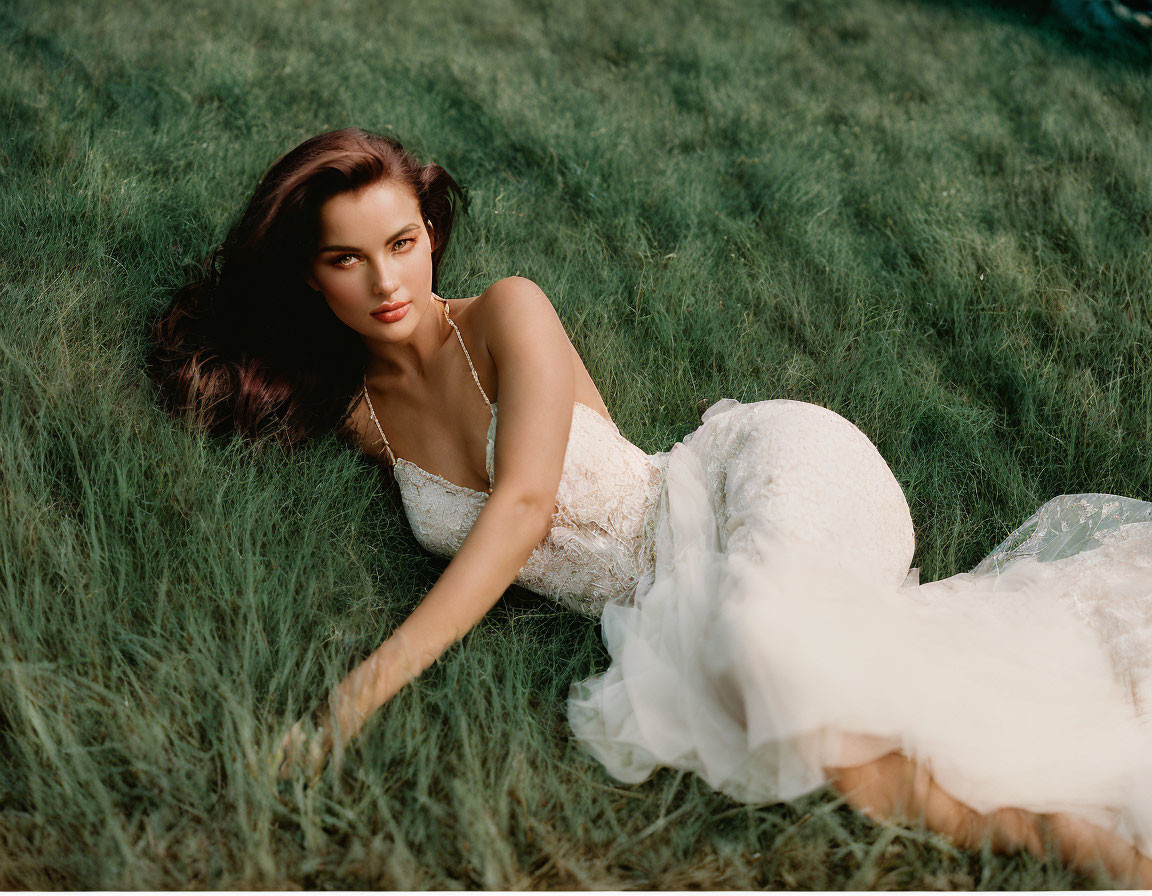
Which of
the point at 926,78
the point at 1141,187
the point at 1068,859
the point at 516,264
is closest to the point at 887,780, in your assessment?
the point at 1068,859

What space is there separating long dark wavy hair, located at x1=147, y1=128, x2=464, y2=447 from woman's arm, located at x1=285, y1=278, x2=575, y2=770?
0.54 m

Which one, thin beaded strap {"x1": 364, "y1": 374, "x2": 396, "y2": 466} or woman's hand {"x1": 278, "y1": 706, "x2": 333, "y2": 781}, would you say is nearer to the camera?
woman's hand {"x1": 278, "y1": 706, "x2": 333, "y2": 781}

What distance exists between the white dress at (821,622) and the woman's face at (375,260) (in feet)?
1.43

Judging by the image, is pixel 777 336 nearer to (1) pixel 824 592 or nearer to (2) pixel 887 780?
(1) pixel 824 592

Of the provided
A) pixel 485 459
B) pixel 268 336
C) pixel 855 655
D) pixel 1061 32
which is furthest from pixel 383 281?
pixel 1061 32

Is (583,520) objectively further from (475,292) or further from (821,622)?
(475,292)

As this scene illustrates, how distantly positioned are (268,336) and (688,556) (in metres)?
1.66

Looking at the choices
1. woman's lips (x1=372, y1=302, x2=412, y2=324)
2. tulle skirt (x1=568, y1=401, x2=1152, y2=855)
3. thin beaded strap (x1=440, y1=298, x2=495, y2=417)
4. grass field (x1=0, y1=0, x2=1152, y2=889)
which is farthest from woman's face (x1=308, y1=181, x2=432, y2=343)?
tulle skirt (x1=568, y1=401, x2=1152, y2=855)

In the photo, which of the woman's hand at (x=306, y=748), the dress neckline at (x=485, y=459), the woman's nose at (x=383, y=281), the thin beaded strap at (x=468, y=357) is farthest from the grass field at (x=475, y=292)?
the woman's nose at (x=383, y=281)

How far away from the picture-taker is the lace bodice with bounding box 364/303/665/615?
2.52 metres

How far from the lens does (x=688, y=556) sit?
225cm

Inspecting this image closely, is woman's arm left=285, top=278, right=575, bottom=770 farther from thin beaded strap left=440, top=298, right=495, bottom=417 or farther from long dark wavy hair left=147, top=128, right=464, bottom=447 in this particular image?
long dark wavy hair left=147, top=128, right=464, bottom=447

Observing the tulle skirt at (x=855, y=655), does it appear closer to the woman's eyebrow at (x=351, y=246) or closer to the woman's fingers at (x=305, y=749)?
the woman's fingers at (x=305, y=749)

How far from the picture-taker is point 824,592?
6.52ft
